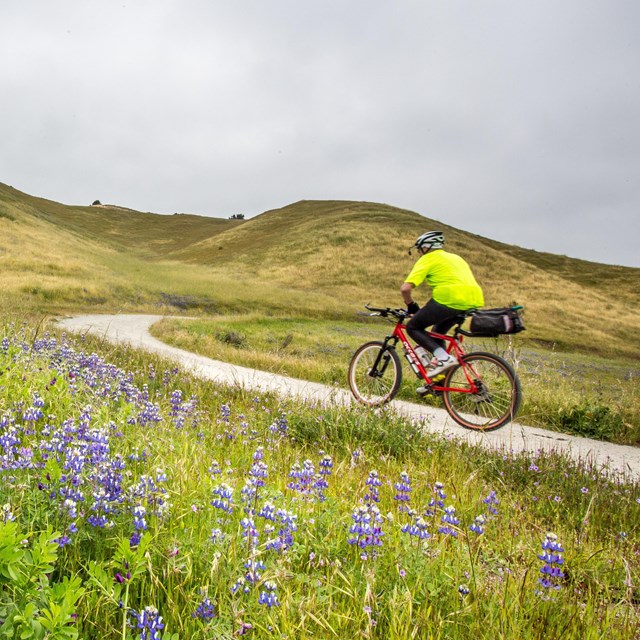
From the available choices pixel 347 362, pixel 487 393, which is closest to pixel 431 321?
pixel 487 393

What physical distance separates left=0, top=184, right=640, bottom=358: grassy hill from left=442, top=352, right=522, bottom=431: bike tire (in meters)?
24.2

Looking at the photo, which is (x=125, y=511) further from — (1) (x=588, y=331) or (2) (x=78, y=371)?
(1) (x=588, y=331)

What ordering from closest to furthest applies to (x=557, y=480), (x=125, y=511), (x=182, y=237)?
(x=125, y=511) < (x=557, y=480) < (x=182, y=237)

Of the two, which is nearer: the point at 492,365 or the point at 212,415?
the point at 212,415

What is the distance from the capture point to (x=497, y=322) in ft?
23.8

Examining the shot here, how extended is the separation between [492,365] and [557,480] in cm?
283

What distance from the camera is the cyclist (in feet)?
25.6

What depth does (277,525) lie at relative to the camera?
2.52m

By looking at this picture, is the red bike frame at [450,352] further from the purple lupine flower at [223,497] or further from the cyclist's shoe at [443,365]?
the purple lupine flower at [223,497]

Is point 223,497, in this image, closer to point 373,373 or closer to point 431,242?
point 431,242

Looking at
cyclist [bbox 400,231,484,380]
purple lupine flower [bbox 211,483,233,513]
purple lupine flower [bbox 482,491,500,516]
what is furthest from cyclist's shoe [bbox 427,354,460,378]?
purple lupine flower [bbox 211,483,233,513]

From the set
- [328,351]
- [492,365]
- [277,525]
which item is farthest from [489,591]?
[328,351]

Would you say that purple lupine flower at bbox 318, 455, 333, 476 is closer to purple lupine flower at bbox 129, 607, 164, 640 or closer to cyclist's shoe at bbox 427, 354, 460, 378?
purple lupine flower at bbox 129, 607, 164, 640

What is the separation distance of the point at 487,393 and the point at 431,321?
1.51 meters
